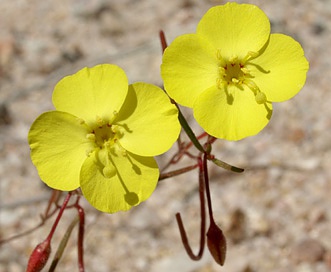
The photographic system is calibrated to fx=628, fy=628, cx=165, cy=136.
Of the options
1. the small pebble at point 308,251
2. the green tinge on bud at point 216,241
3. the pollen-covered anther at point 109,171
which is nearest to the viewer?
the pollen-covered anther at point 109,171

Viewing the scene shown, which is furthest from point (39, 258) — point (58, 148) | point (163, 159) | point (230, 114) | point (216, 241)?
point (163, 159)

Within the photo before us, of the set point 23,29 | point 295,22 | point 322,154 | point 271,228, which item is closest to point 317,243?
point 271,228

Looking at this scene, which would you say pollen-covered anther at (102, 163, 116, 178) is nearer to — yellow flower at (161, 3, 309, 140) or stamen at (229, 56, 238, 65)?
yellow flower at (161, 3, 309, 140)

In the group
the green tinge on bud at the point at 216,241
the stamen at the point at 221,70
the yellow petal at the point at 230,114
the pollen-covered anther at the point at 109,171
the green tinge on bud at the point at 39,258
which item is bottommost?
the green tinge on bud at the point at 216,241

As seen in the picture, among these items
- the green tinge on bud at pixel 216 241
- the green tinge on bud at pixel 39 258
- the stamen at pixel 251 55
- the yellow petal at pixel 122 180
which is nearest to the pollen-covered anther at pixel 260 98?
the stamen at pixel 251 55

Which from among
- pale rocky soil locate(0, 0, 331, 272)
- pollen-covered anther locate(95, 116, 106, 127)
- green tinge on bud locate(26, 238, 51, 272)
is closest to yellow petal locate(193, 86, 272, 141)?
pollen-covered anther locate(95, 116, 106, 127)

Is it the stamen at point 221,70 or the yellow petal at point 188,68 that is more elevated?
the yellow petal at point 188,68

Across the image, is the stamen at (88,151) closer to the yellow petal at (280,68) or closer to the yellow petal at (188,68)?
the yellow petal at (188,68)
